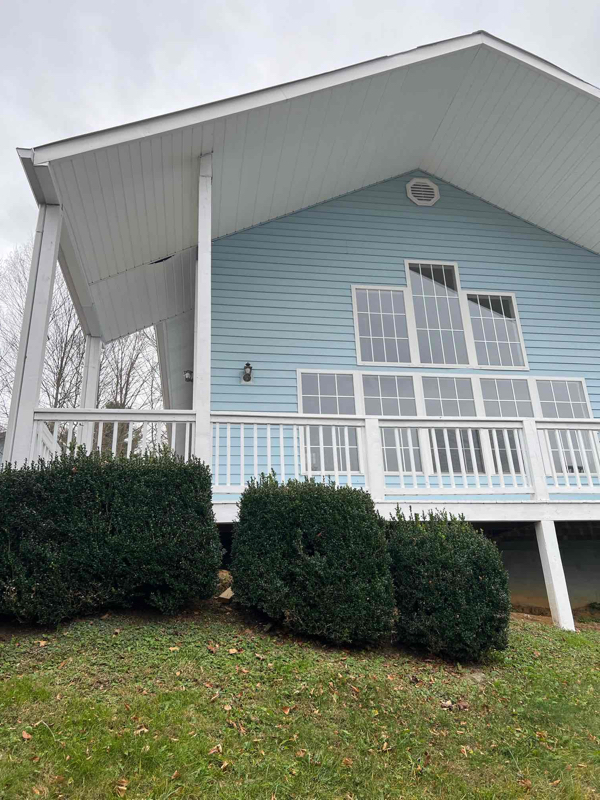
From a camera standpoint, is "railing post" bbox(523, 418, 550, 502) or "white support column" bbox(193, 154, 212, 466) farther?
"railing post" bbox(523, 418, 550, 502)

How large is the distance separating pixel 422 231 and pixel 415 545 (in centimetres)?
641

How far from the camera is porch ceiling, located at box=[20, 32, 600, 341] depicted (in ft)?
22.3

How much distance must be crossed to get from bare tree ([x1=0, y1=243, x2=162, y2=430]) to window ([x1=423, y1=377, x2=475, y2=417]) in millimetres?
12169

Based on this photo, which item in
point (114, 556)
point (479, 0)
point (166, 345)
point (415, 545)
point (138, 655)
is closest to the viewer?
point (138, 655)

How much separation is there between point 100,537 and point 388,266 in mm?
6655

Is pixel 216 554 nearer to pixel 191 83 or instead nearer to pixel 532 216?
pixel 532 216

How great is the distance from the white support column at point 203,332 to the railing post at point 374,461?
1577 millimetres

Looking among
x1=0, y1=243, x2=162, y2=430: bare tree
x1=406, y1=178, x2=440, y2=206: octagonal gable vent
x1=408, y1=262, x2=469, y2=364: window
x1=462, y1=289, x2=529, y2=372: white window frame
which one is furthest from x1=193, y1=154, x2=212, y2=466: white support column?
x1=0, y1=243, x2=162, y2=430: bare tree

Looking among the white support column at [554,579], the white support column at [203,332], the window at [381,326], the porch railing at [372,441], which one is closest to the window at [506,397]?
the window at [381,326]

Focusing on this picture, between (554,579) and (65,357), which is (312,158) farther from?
(65,357)

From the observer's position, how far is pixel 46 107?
2236cm

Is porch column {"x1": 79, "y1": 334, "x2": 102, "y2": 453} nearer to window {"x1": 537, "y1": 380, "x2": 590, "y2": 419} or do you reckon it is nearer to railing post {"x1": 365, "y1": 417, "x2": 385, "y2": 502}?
railing post {"x1": 365, "y1": 417, "x2": 385, "y2": 502}

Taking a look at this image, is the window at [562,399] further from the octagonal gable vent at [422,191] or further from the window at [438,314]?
the octagonal gable vent at [422,191]

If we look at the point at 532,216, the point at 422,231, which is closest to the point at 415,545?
the point at 422,231
